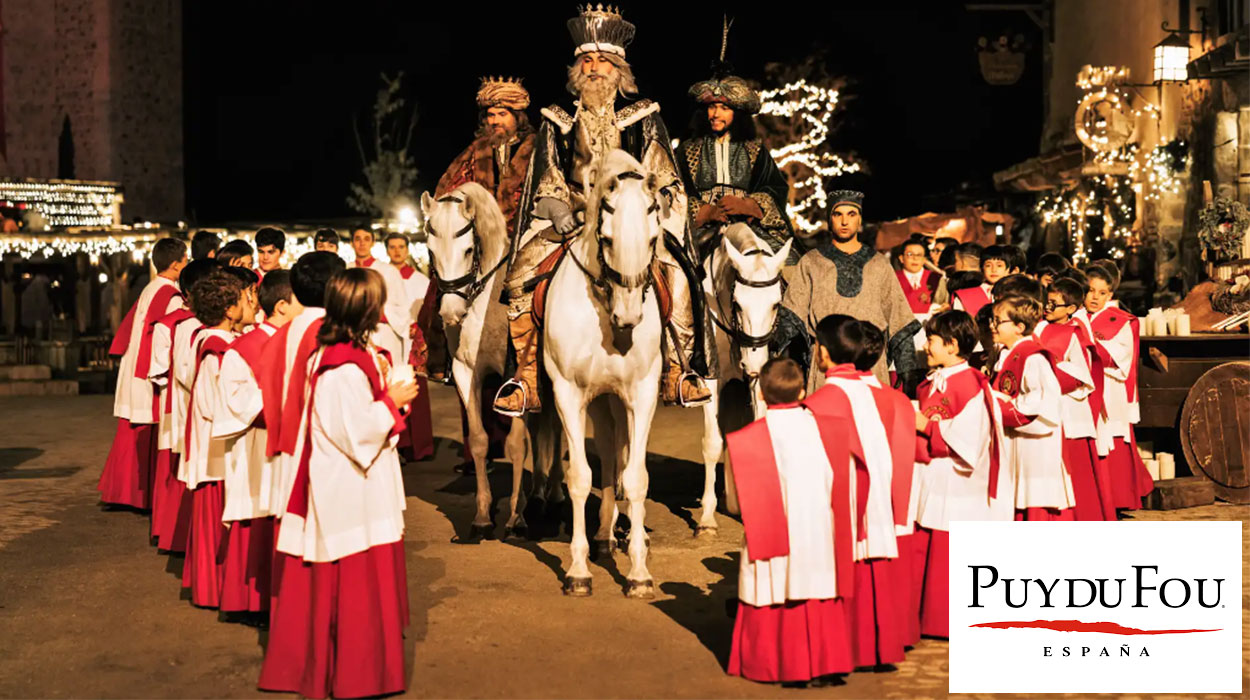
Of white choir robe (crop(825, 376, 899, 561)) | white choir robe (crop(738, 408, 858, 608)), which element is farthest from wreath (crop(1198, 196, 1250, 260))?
white choir robe (crop(738, 408, 858, 608))

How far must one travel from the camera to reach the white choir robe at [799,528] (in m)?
5.49

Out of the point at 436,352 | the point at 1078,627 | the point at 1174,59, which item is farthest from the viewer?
the point at 1174,59

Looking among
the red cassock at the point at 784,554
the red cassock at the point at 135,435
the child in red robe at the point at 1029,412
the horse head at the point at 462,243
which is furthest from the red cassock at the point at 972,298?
the red cassock at the point at 135,435

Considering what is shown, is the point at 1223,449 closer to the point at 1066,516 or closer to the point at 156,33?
the point at 1066,516

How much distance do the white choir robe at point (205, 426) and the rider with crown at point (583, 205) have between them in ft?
5.21

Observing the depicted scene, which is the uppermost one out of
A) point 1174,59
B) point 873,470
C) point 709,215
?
point 1174,59

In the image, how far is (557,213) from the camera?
25.2 feet

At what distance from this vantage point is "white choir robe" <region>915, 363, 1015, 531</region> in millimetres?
6332

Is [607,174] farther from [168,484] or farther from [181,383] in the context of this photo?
[168,484]

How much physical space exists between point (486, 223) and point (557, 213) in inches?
42.0

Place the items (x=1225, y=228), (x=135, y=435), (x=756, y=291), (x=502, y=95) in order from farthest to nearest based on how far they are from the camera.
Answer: (x=1225, y=228) < (x=135, y=435) < (x=502, y=95) < (x=756, y=291)

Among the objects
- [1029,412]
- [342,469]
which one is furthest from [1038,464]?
[342,469]

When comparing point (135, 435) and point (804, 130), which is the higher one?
point (804, 130)

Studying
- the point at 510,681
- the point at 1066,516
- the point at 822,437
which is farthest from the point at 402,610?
the point at 1066,516
